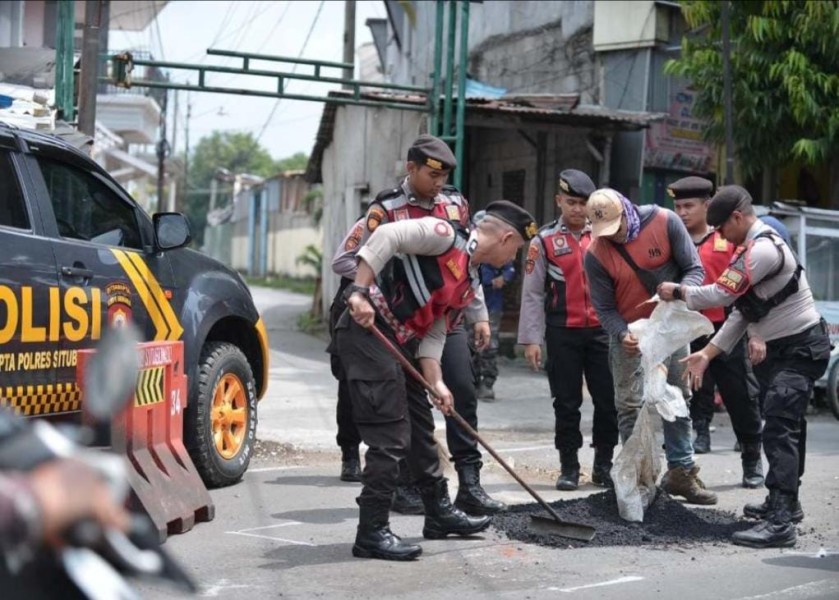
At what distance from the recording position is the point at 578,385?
7.96m

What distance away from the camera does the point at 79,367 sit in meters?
6.12

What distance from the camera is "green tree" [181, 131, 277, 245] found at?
100m

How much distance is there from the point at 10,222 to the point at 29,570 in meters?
4.07

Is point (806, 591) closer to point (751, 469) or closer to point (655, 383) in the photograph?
point (655, 383)

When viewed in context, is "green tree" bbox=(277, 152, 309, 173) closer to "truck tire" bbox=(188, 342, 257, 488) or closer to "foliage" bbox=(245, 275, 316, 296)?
"foliage" bbox=(245, 275, 316, 296)

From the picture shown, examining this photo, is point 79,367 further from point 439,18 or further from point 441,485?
point 439,18

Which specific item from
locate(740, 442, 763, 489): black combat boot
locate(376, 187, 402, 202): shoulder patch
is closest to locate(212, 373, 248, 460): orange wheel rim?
locate(376, 187, 402, 202): shoulder patch

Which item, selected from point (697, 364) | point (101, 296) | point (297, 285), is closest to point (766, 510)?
point (697, 364)

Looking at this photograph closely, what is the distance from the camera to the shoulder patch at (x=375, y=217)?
265 inches

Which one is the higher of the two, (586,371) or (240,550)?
(586,371)

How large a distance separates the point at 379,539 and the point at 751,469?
3.21 metres

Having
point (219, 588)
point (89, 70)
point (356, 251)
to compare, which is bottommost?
point (219, 588)

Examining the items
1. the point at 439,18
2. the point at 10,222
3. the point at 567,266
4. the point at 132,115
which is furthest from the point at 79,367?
the point at 132,115

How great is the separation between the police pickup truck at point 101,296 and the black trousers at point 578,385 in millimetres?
1969
